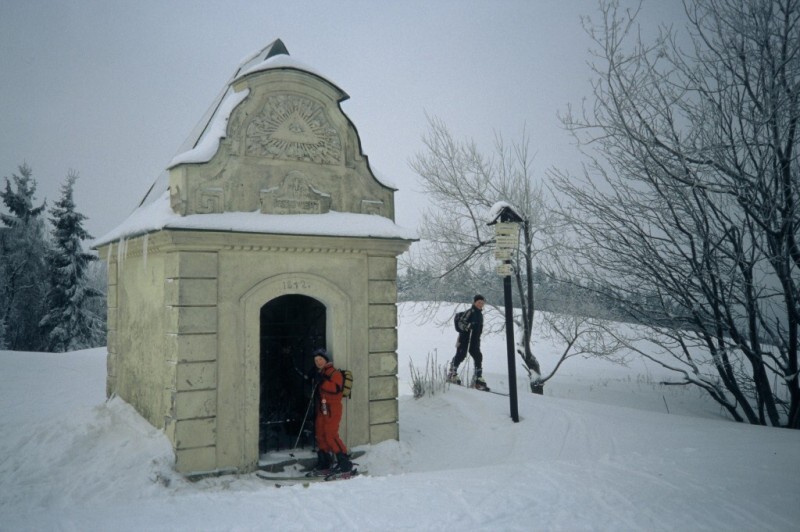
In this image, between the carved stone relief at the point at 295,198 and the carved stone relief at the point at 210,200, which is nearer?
the carved stone relief at the point at 210,200

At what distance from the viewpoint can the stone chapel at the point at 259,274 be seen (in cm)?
713

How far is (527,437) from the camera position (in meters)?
8.55

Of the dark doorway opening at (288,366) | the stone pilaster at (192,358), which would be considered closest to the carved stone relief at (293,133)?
the stone pilaster at (192,358)

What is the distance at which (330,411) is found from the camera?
748 cm

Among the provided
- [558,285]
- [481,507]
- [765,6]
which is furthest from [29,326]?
[765,6]

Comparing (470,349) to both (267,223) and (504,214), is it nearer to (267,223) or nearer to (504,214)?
(504,214)

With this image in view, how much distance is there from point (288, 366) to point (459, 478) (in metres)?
4.12

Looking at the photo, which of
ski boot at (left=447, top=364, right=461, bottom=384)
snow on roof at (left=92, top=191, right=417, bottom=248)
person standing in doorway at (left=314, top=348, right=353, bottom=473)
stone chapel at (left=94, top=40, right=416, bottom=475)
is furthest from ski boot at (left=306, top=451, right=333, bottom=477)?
ski boot at (left=447, top=364, right=461, bottom=384)

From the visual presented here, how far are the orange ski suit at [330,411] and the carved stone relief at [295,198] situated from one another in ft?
7.24

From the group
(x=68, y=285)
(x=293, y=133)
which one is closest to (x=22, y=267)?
(x=68, y=285)

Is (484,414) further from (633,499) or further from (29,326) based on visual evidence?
(29,326)

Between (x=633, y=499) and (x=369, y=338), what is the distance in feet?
13.8

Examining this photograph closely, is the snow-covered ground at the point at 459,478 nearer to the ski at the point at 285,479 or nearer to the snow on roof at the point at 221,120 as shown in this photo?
the ski at the point at 285,479

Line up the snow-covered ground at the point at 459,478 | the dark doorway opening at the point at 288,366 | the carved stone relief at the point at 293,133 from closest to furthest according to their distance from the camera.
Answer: the snow-covered ground at the point at 459,478 < the carved stone relief at the point at 293,133 < the dark doorway opening at the point at 288,366
